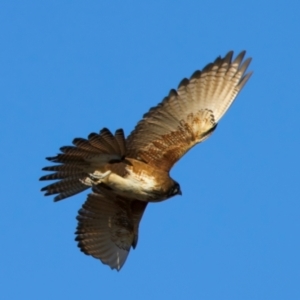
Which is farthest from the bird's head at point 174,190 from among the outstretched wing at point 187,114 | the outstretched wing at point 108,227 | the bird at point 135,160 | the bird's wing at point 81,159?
the outstretched wing at point 108,227

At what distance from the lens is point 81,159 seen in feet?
49.7

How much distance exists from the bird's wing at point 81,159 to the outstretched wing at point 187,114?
0.56 m

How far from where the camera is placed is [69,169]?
1534cm

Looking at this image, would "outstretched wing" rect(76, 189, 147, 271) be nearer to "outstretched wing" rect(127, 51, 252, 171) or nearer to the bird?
the bird

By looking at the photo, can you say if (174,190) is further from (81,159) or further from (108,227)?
(108,227)

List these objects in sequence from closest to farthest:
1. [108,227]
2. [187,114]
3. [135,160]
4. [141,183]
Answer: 1. [141,183]
2. [135,160]
3. [187,114]
4. [108,227]

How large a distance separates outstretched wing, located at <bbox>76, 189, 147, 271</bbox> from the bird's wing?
0.59 meters

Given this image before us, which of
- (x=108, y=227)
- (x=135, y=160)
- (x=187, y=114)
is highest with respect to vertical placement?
(x=187, y=114)

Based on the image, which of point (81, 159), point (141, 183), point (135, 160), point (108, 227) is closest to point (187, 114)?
point (135, 160)

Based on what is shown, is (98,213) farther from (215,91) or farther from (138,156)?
(215,91)

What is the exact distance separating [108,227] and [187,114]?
83.0 inches

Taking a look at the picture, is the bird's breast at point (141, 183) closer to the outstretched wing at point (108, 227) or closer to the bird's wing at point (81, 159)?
the bird's wing at point (81, 159)

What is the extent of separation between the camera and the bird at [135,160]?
15.1 m

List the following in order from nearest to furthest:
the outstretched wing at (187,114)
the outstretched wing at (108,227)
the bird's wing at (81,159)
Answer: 1. the bird's wing at (81,159)
2. the outstretched wing at (187,114)
3. the outstretched wing at (108,227)
